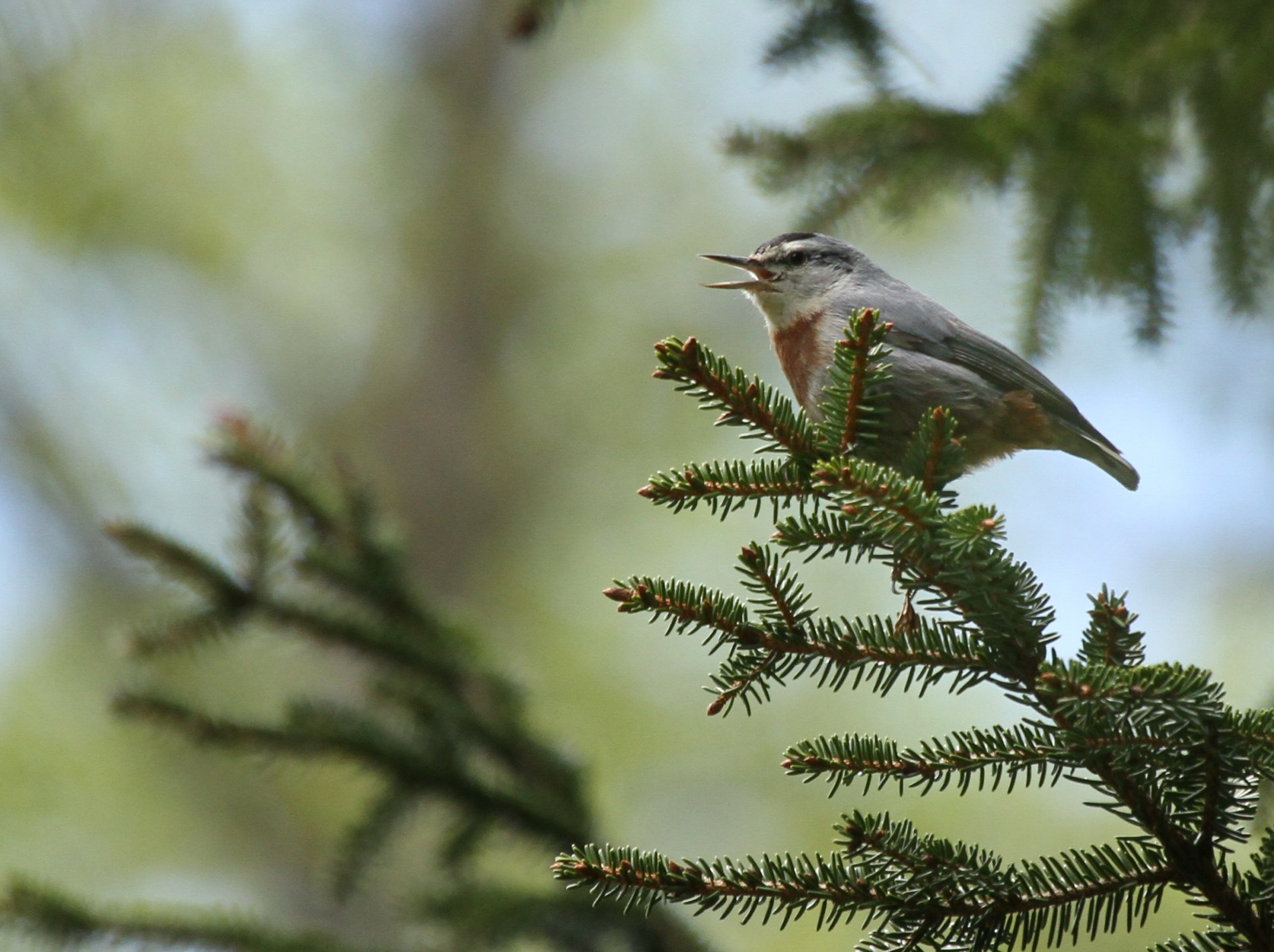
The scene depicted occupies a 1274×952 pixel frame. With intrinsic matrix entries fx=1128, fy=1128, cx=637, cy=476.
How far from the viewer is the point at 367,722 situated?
323cm

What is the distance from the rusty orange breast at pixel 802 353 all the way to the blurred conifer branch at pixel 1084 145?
36 centimetres

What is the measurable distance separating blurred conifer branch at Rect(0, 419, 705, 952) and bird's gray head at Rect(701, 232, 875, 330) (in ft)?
5.51

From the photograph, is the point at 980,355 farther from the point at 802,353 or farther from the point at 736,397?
the point at 736,397

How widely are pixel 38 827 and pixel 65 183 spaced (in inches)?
269

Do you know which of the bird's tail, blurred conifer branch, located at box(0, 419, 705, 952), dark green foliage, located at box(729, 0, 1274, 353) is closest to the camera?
blurred conifer branch, located at box(0, 419, 705, 952)

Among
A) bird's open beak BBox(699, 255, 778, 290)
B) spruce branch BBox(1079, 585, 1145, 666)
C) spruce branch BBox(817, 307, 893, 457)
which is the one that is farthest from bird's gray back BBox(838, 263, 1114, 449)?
spruce branch BBox(1079, 585, 1145, 666)

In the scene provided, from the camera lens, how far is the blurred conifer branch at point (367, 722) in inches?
120

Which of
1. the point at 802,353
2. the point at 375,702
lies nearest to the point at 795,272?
the point at 802,353

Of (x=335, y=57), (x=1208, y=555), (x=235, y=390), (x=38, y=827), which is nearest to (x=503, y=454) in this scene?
(x=235, y=390)

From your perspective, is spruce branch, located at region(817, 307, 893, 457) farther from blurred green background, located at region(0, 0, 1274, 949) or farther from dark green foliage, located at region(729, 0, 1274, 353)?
blurred green background, located at region(0, 0, 1274, 949)

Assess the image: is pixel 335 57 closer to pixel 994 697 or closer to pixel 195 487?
pixel 195 487

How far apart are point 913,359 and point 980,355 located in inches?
14.1

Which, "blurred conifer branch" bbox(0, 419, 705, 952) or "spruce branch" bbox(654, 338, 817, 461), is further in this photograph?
"blurred conifer branch" bbox(0, 419, 705, 952)

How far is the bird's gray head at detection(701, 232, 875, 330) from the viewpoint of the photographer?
4.23 m
